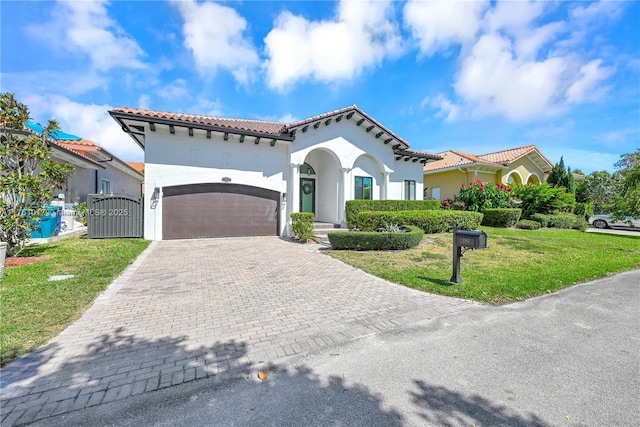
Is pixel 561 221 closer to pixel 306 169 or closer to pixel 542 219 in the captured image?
pixel 542 219

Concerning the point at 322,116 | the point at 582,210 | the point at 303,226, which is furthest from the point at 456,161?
the point at 303,226

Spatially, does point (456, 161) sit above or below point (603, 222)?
above

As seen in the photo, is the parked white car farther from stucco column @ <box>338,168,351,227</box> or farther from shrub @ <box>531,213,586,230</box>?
stucco column @ <box>338,168,351,227</box>

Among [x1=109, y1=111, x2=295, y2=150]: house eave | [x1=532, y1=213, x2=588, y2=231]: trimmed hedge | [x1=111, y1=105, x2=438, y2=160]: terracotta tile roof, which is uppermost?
[x1=111, y1=105, x2=438, y2=160]: terracotta tile roof

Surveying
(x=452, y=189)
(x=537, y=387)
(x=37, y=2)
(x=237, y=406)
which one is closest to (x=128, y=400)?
(x=237, y=406)

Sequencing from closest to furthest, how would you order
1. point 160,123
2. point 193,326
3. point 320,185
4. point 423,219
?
1. point 193,326
2. point 160,123
3. point 423,219
4. point 320,185

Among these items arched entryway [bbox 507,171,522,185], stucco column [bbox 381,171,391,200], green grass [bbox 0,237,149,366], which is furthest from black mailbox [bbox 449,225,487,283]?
arched entryway [bbox 507,171,522,185]

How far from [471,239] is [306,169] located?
12.4 metres

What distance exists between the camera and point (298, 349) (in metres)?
3.37

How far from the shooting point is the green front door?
55.2ft

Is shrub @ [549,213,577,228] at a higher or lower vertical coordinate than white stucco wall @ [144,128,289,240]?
lower

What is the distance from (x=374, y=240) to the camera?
31.4ft

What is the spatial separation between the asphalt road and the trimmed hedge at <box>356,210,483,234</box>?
773cm

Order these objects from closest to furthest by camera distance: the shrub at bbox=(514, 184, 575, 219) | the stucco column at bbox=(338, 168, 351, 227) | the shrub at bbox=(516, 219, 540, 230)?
the stucco column at bbox=(338, 168, 351, 227) → the shrub at bbox=(516, 219, 540, 230) → the shrub at bbox=(514, 184, 575, 219)
